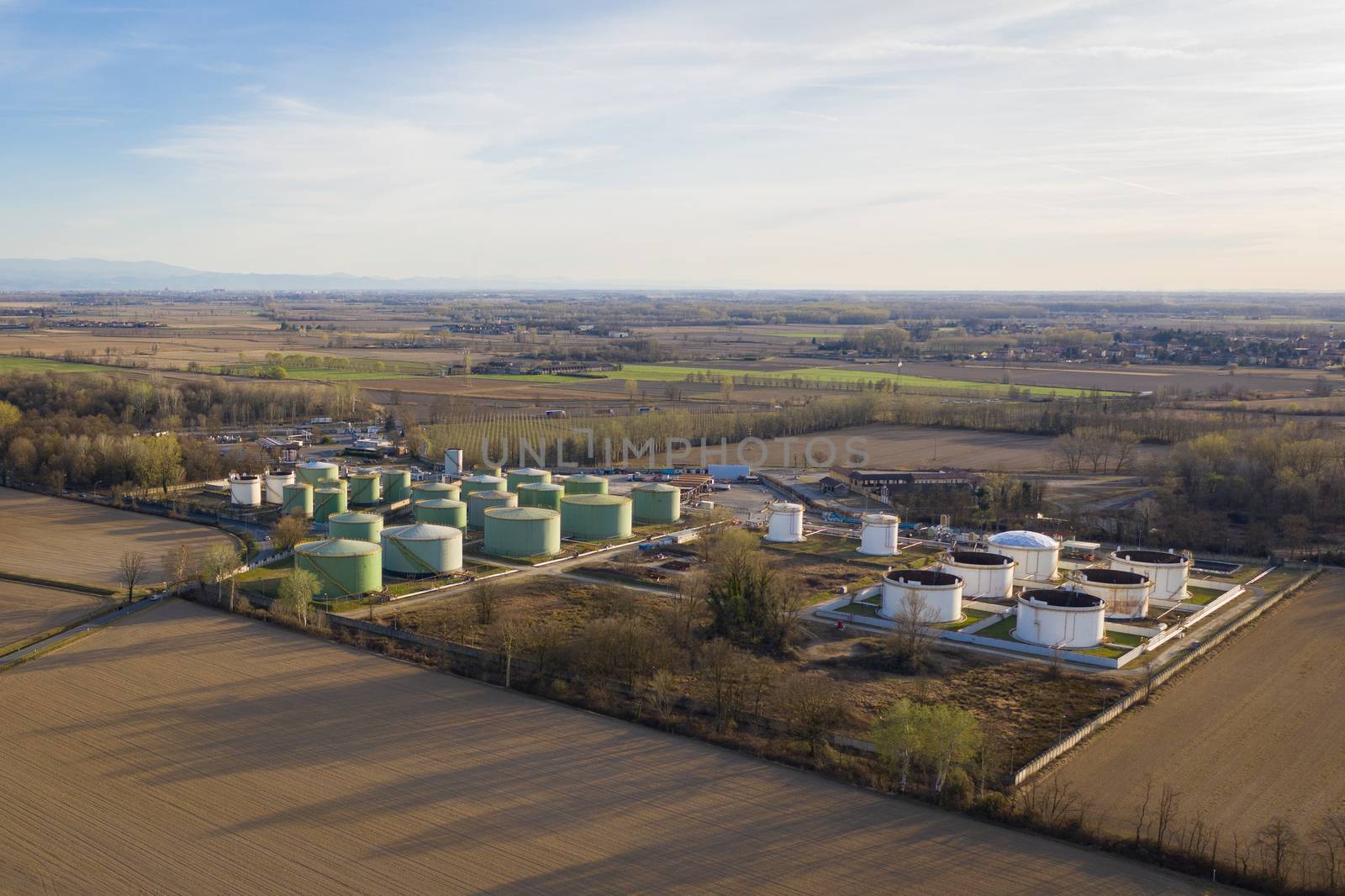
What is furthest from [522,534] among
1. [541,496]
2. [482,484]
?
[482,484]

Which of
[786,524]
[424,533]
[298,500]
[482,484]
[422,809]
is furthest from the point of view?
[482,484]

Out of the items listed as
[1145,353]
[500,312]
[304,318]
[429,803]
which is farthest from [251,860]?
[500,312]

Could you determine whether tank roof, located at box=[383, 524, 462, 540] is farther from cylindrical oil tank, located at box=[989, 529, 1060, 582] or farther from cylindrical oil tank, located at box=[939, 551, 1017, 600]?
cylindrical oil tank, located at box=[989, 529, 1060, 582]

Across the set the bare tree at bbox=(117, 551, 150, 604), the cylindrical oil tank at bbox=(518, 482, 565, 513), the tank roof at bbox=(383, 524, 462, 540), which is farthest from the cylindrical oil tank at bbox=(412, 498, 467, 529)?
the bare tree at bbox=(117, 551, 150, 604)

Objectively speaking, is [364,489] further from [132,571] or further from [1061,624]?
[1061,624]

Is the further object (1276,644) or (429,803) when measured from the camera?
(1276,644)

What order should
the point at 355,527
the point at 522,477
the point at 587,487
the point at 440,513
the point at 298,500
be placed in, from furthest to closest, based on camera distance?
the point at 522,477
the point at 587,487
the point at 298,500
the point at 440,513
the point at 355,527

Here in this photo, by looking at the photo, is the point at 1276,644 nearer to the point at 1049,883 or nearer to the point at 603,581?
the point at 1049,883

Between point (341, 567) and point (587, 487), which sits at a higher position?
point (587, 487)
